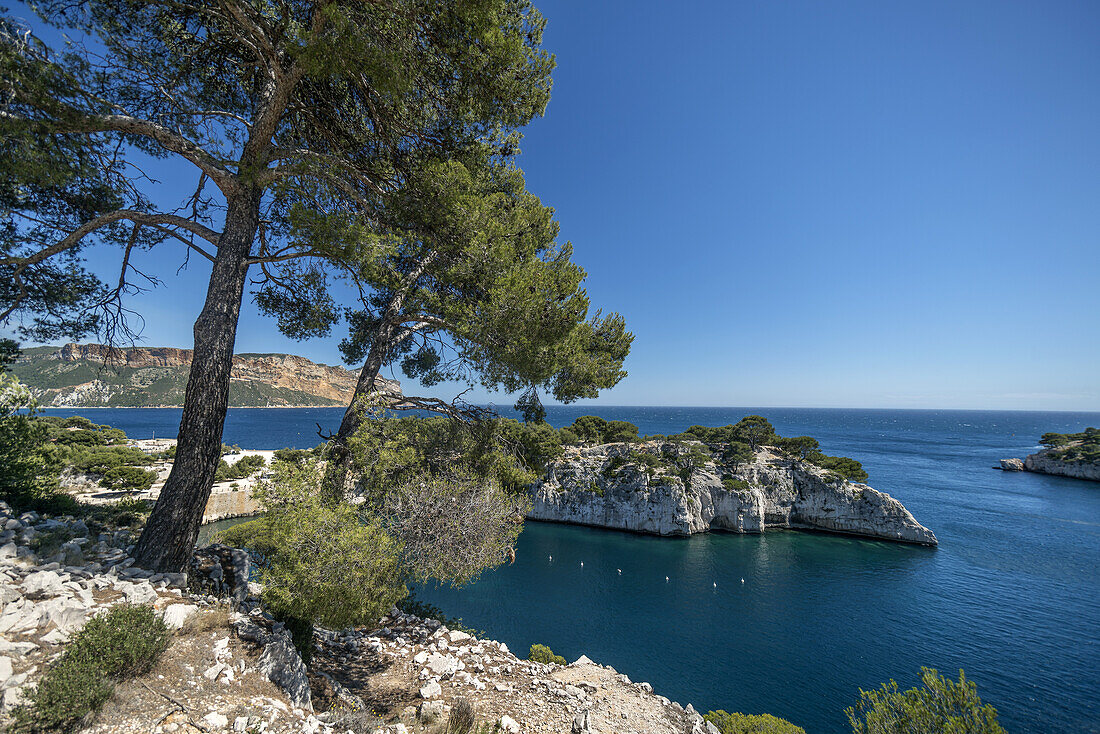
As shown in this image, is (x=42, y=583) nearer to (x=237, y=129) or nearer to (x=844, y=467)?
(x=237, y=129)

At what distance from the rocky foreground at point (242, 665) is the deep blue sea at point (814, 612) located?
9.92 m

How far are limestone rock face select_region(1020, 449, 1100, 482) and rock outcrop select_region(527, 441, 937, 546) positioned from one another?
56637mm

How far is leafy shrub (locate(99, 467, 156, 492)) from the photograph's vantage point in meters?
26.4

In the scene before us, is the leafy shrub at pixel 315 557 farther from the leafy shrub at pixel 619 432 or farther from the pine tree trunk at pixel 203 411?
the leafy shrub at pixel 619 432

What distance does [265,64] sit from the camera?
5617 mm

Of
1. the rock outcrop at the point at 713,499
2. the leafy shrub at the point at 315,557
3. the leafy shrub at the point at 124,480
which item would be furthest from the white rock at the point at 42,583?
the leafy shrub at the point at 124,480

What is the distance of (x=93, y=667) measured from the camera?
306 centimetres

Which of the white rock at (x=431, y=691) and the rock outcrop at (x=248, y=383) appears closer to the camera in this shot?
the white rock at (x=431, y=691)

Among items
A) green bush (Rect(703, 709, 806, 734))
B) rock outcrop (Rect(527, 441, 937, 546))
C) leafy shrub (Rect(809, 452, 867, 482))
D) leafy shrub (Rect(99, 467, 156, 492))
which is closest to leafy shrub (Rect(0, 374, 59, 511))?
green bush (Rect(703, 709, 806, 734))

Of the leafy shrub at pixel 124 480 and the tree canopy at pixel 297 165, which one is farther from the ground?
the tree canopy at pixel 297 165

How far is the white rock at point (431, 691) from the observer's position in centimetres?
604

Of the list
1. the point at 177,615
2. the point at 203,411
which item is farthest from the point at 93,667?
the point at 203,411

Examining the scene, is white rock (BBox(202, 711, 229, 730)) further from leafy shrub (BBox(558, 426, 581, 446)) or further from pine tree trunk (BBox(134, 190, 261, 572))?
leafy shrub (BBox(558, 426, 581, 446))

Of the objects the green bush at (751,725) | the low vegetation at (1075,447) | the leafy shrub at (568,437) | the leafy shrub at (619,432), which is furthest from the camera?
the low vegetation at (1075,447)
